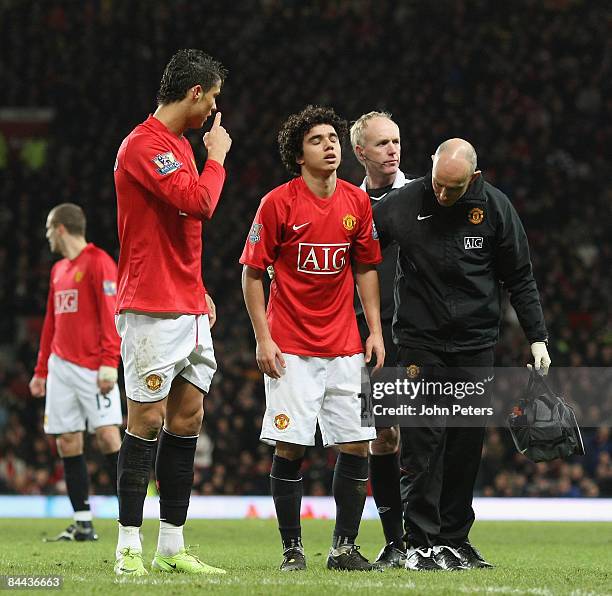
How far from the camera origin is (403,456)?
19.1 feet

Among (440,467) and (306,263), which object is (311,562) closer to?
(440,467)

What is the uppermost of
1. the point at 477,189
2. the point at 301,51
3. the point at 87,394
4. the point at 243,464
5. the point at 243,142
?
the point at 301,51

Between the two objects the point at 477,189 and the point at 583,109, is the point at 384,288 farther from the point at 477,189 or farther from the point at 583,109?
the point at 583,109

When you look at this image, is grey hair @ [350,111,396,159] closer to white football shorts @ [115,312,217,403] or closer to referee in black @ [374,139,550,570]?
referee in black @ [374,139,550,570]

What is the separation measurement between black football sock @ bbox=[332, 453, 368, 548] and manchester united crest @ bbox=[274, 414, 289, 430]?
0.39 metres

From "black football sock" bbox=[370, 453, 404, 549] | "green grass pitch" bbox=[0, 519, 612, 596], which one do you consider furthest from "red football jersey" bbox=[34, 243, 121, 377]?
"black football sock" bbox=[370, 453, 404, 549]

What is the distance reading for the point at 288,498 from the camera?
5629 millimetres

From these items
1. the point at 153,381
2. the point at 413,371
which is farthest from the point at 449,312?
the point at 153,381

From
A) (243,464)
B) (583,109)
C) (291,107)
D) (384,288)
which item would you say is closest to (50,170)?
(291,107)

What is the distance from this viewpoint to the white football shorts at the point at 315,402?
5559 mm

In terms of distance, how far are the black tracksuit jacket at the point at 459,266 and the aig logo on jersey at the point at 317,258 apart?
1.45ft

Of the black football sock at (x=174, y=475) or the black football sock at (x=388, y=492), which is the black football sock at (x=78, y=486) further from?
the black football sock at (x=174, y=475)

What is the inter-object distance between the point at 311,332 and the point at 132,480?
113 cm

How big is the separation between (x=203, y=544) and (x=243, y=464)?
18.4ft
